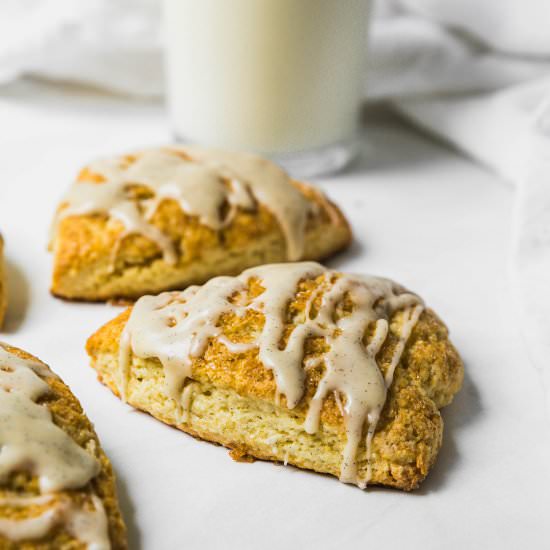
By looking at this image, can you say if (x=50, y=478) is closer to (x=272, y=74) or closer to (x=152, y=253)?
(x=152, y=253)

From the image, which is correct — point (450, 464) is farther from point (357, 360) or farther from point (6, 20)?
point (6, 20)

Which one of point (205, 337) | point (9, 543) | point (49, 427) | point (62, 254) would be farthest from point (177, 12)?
point (9, 543)

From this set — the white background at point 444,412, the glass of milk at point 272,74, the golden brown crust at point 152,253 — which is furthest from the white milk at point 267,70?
the golden brown crust at point 152,253

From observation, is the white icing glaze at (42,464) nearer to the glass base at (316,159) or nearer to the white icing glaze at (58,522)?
the white icing glaze at (58,522)

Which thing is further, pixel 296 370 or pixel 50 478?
pixel 296 370

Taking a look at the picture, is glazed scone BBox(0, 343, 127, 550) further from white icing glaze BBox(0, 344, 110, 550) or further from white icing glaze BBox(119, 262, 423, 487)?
white icing glaze BBox(119, 262, 423, 487)

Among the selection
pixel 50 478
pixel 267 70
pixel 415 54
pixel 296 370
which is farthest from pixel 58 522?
A: pixel 415 54

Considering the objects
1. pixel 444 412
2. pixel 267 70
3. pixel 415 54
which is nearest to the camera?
pixel 444 412
